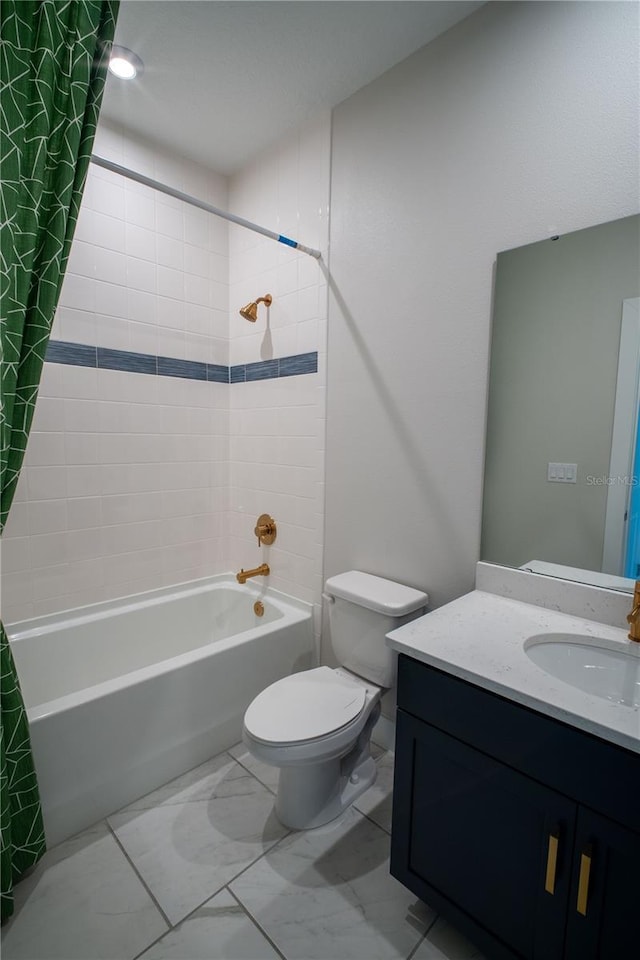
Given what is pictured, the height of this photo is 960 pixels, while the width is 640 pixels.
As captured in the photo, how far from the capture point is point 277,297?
7.30 ft

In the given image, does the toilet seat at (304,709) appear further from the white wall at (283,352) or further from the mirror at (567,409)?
the mirror at (567,409)

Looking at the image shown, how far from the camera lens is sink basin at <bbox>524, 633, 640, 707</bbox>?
→ 1081 mm

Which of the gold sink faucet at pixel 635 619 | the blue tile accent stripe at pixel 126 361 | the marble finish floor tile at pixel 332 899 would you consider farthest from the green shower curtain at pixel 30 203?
the gold sink faucet at pixel 635 619

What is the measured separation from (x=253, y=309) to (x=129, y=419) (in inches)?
32.0

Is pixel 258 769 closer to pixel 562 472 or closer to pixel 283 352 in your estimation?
pixel 562 472

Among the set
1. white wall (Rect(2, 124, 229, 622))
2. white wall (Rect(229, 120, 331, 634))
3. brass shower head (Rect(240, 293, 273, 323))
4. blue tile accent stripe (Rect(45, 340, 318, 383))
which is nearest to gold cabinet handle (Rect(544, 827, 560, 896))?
white wall (Rect(229, 120, 331, 634))

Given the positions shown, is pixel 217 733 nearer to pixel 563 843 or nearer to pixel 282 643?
pixel 282 643

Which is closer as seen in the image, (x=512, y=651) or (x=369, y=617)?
(x=512, y=651)

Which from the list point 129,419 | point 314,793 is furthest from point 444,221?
point 314,793

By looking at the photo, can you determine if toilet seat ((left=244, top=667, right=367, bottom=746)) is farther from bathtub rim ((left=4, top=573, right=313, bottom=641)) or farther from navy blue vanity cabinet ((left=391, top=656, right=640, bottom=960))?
bathtub rim ((left=4, top=573, right=313, bottom=641))

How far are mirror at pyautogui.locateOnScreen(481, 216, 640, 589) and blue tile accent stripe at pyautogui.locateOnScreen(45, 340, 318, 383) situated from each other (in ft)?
3.06

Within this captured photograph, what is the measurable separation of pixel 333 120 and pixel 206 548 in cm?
215

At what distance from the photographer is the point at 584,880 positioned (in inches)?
33.0

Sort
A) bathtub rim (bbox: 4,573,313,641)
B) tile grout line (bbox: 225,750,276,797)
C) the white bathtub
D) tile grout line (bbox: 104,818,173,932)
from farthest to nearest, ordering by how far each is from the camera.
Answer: bathtub rim (bbox: 4,573,313,641), tile grout line (bbox: 225,750,276,797), the white bathtub, tile grout line (bbox: 104,818,173,932)
